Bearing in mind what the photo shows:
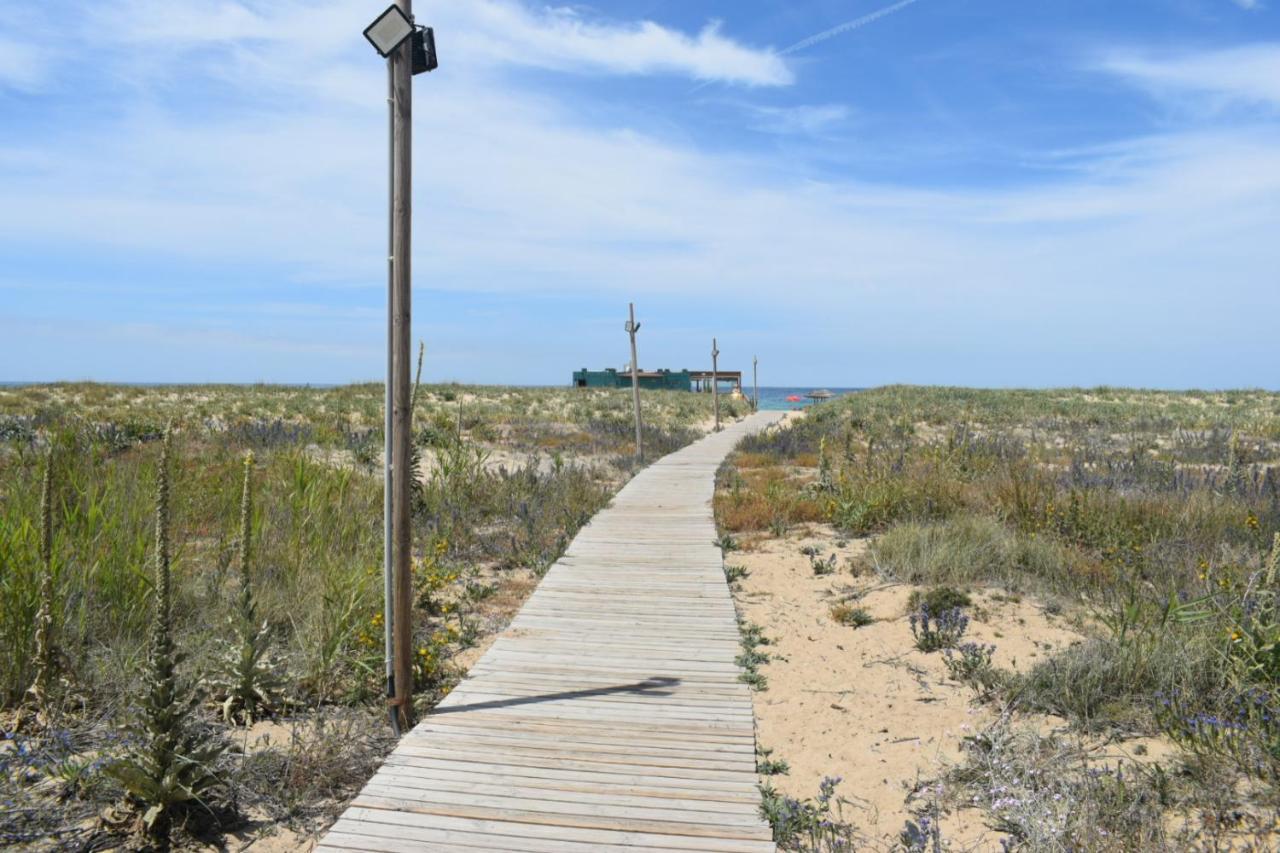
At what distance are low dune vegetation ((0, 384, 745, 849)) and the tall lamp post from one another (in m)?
0.38

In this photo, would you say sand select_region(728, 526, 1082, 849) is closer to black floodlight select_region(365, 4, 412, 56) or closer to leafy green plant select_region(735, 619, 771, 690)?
leafy green plant select_region(735, 619, 771, 690)

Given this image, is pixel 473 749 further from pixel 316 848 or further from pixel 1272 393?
pixel 1272 393

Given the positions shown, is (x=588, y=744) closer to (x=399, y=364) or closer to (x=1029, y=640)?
(x=399, y=364)

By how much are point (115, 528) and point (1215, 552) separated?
892 cm

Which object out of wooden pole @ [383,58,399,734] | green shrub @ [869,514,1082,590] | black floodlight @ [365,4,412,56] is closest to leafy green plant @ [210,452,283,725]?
wooden pole @ [383,58,399,734]

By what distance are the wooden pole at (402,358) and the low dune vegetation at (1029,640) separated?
2.07 metres

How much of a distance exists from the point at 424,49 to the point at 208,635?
12.3ft

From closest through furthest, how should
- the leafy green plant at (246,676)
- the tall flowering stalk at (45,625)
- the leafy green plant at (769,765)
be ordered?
the tall flowering stalk at (45,625), the leafy green plant at (769,765), the leafy green plant at (246,676)

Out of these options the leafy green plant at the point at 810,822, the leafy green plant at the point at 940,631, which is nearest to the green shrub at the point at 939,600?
the leafy green plant at the point at 940,631

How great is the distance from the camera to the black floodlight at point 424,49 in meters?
4.24

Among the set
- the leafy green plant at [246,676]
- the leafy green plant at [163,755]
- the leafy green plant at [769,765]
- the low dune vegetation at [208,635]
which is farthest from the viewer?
the leafy green plant at [246,676]

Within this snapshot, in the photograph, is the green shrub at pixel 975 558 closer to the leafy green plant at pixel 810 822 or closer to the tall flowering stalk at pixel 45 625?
the leafy green plant at pixel 810 822

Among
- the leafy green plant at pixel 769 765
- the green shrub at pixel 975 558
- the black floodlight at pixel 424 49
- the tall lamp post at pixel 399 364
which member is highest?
the black floodlight at pixel 424 49

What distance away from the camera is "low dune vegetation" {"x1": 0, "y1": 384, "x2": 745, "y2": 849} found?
323 centimetres
